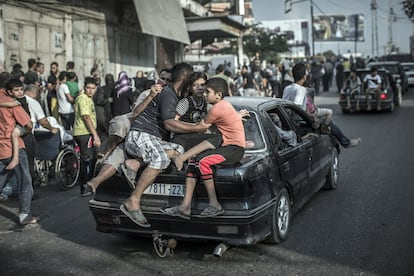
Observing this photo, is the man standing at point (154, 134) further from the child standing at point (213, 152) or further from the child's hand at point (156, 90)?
the child standing at point (213, 152)

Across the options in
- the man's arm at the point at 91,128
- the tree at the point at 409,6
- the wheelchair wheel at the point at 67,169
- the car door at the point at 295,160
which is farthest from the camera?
the tree at the point at 409,6

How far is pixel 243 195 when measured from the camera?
4.55 m

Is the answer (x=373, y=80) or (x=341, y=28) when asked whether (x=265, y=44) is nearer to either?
(x=373, y=80)

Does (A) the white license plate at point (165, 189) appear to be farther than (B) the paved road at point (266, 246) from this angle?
Yes

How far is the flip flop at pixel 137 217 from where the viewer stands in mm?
4707

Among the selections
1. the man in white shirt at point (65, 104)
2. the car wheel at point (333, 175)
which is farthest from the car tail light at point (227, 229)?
the man in white shirt at point (65, 104)

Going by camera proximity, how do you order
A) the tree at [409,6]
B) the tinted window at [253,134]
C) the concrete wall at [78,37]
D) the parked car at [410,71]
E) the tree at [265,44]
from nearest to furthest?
the tinted window at [253,134] < the concrete wall at [78,37] < the tree at [409,6] < the parked car at [410,71] < the tree at [265,44]

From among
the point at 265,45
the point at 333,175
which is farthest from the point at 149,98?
the point at 265,45

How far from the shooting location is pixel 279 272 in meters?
4.46

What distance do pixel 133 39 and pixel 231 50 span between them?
39252mm

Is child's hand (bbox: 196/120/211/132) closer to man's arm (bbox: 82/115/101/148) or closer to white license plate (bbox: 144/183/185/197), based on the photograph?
white license plate (bbox: 144/183/185/197)

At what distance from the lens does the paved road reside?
460 cm

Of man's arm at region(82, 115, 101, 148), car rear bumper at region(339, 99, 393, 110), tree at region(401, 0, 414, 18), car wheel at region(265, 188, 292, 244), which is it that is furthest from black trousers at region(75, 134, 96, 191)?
tree at region(401, 0, 414, 18)

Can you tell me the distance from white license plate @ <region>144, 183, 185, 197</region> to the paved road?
0.63 m
